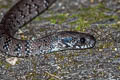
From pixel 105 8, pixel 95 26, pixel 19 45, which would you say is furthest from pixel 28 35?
pixel 105 8

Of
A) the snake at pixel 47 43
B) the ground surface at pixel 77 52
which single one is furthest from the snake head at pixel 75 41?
the ground surface at pixel 77 52

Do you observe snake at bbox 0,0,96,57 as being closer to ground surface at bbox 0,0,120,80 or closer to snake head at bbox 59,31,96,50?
snake head at bbox 59,31,96,50

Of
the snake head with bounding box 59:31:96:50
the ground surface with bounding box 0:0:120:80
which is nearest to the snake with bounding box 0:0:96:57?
the snake head with bounding box 59:31:96:50

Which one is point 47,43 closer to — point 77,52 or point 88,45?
point 77,52

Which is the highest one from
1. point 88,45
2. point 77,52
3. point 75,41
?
point 75,41

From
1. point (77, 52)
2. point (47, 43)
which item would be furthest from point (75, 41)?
point (47, 43)

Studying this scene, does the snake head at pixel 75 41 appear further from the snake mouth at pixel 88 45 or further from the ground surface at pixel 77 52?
the ground surface at pixel 77 52
